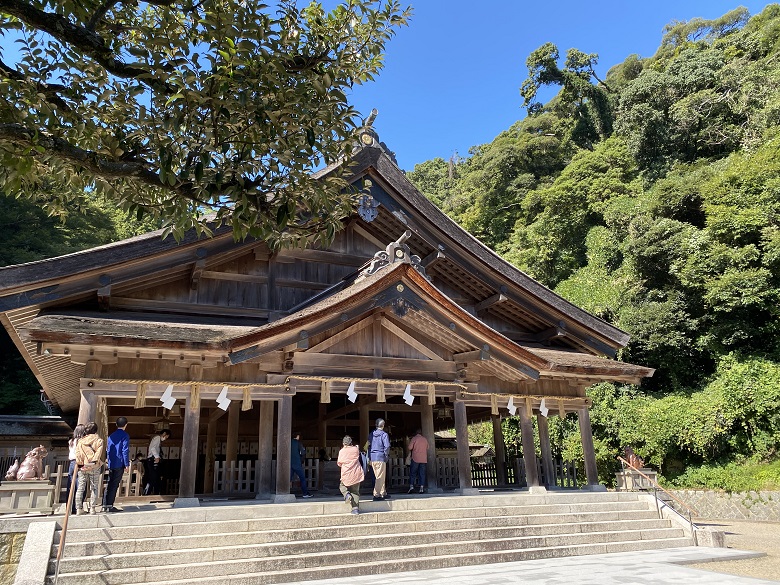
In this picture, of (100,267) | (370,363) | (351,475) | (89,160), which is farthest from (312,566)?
(100,267)

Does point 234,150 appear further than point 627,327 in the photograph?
No

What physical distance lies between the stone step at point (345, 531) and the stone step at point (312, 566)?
384mm

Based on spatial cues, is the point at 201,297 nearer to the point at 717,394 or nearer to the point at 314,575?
the point at 314,575

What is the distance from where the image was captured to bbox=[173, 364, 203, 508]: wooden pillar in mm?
9336

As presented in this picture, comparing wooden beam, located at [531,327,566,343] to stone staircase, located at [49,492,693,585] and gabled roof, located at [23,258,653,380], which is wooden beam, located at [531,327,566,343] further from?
stone staircase, located at [49,492,693,585]

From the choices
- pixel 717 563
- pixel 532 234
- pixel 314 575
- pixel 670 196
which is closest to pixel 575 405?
pixel 717 563

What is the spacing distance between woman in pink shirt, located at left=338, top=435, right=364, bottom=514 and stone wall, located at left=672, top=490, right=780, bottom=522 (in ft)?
54.5

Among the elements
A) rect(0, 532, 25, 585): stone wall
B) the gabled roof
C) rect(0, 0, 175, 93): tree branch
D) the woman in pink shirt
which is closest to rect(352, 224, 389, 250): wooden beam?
the gabled roof

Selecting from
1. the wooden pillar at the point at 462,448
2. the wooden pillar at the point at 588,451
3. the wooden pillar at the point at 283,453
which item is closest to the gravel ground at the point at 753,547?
the wooden pillar at the point at 588,451

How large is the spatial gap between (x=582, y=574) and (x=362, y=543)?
329 centimetres

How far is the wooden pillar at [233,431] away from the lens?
1302cm

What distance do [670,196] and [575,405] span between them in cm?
1916

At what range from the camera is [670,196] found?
2809 cm

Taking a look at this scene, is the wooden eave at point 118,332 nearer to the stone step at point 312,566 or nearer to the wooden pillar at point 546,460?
the stone step at point 312,566
